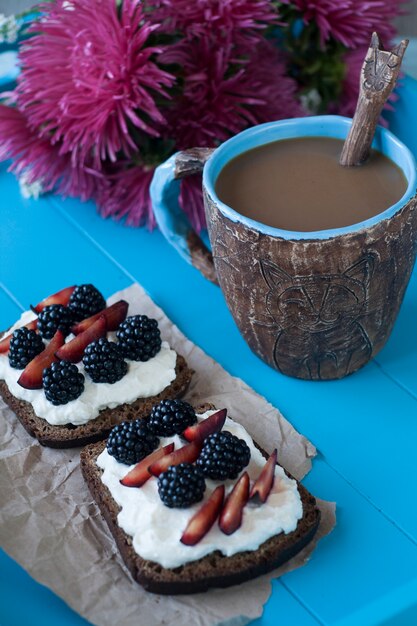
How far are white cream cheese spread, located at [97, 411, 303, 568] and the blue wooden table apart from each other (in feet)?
0.25

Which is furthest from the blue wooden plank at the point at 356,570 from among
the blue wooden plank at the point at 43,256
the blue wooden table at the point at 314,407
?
the blue wooden plank at the point at 43,256

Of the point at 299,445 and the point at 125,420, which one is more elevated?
the point at 125,420

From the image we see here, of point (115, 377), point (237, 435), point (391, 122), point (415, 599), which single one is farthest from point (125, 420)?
point (391, 122)

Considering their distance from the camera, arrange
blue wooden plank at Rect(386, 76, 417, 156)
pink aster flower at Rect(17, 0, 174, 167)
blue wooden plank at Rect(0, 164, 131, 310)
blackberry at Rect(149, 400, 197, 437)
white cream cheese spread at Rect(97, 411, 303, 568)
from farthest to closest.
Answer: blue wooden plank at Rect(386, 76, 417, 156) < blue wooden plank at Rect(0, 164, 131, 310) < pink aster flower at Rect(17, 0, 174, 167) < blackberry at Rect(149, 400, 197, 437) < white cream cheese spread at Rect(97, 411, 303, 568)

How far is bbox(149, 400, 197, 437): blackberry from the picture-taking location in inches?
44.3

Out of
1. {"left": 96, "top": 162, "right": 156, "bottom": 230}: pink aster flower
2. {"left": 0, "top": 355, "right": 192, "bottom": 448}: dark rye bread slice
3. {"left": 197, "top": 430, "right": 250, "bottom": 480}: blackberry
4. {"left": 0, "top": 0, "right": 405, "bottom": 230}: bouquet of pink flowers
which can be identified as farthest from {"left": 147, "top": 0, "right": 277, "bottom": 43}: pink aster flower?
{"left": 197, "top": 430, "right": 250, "bottom": 480}: blackberry

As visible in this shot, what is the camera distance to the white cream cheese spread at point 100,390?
1187mm

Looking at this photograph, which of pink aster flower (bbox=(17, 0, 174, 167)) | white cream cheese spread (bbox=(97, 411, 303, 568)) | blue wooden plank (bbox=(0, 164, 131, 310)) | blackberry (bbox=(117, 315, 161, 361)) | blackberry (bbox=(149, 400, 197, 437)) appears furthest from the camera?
blue wooden plank (bbox=(0, 164, 131, 310))

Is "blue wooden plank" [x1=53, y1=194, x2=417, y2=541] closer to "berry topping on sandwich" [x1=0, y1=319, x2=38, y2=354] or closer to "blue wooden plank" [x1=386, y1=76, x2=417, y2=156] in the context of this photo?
"berry topping on sandwich" [x1=0, y1=319, x2=38, y2=354]

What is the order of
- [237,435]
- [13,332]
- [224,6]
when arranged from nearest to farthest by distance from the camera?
1. [237,435]
2. [13,332]
3. [224,6]

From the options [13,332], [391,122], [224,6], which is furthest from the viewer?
[391,122]

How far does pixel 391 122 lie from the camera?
1.61 meters

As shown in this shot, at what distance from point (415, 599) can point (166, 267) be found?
2.19ft

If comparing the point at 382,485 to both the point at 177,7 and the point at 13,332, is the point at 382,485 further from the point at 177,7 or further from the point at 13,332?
the point at 177,7
